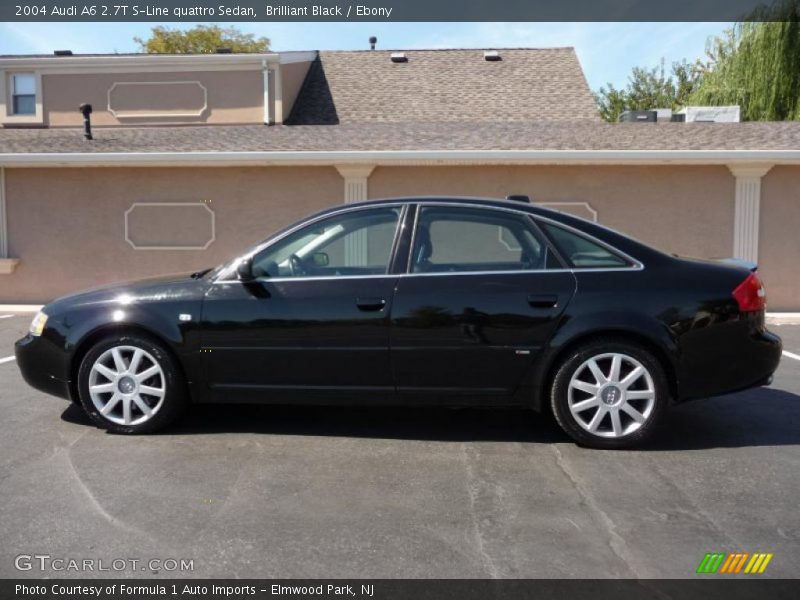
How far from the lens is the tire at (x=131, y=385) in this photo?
A: 5.02m

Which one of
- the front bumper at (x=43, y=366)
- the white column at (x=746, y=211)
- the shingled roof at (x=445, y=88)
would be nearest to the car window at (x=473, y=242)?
the front bumper at (x=43, y=366)

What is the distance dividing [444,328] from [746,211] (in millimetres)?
7628

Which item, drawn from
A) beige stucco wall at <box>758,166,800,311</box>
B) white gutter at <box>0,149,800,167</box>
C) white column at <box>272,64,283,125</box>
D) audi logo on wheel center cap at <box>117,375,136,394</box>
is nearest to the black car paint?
audi logo on wheel center cap at <box>117,375,136,394</box>

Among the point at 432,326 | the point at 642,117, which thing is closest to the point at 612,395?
the point at 432,326

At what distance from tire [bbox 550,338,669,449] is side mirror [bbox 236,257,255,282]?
6.88 ft

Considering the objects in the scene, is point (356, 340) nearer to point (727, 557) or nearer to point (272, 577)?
point (272, 577)

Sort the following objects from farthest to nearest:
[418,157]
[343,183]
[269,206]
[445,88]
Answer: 1. [445,88]
2. [269,206]
3. [343,183]
4. [418,157]

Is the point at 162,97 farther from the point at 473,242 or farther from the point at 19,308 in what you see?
the point at 473,242

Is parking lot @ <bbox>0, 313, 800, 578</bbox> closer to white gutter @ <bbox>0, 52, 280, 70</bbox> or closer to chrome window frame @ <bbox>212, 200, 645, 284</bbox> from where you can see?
chrome window frame @ <bbox>212, 200, 645, 284</bbox>

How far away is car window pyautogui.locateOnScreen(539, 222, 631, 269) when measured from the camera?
486 cm

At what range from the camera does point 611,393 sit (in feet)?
15.5

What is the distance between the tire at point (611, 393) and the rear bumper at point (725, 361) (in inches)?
7.3

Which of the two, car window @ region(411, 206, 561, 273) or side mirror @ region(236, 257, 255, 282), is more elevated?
car window @ region(411, 206, 561, 273)

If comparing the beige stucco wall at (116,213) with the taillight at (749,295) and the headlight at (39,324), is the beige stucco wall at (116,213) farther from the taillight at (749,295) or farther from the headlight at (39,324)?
the taillight at (749,295)
